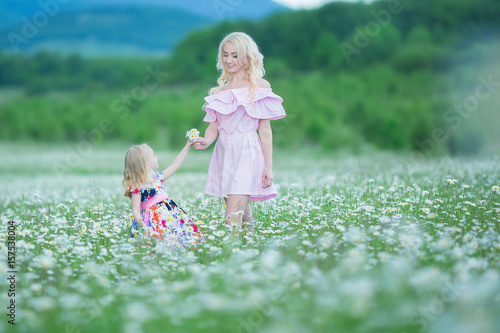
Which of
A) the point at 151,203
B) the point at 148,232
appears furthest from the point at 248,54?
the point at 148,232

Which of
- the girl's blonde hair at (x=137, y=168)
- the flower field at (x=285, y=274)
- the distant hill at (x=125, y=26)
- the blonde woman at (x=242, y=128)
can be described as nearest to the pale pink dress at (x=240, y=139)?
the blonde woman at (x=242, y=128)

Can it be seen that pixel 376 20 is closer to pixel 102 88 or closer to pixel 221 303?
pixel 102 88

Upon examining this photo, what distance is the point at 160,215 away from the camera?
20.6ft

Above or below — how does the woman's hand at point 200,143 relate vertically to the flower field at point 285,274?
above

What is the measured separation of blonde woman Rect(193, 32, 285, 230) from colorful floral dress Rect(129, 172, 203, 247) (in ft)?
1.82

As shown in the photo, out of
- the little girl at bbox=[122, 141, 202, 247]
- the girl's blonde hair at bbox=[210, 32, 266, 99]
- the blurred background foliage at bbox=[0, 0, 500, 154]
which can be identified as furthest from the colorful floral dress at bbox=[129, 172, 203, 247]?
the blurred background foliage at bbox=[0, 0, 500, 154]

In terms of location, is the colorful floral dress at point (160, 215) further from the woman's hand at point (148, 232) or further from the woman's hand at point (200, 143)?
the woman's hand at point (200, 143)

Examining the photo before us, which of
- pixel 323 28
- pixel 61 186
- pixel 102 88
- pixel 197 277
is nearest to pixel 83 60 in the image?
pixel 102 88

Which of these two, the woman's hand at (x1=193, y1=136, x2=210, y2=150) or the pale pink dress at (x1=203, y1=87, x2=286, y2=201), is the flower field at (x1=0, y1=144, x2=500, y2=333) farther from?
the woman's hand at (x1=193, y1=136, x2=210, y2=150)

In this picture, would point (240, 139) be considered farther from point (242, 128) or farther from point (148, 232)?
point (148, 232)

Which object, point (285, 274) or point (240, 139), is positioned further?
point (240, 139)

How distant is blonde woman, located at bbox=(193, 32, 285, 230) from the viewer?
650cm

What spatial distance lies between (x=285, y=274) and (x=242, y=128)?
2.78m

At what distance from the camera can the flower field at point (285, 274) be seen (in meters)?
3.43
